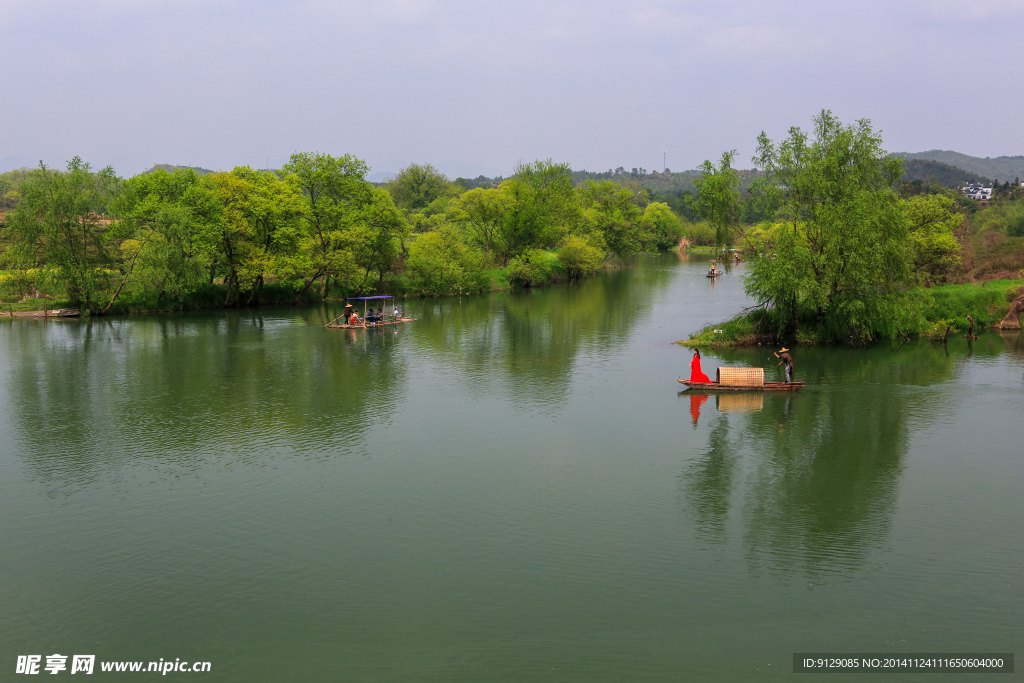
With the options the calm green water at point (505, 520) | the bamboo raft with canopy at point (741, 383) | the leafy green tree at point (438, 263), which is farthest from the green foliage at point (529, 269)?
the bamboo raft with canopy at point (741, 383)

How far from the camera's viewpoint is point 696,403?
123ft

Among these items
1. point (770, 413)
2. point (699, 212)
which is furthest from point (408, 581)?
point (699, 212)

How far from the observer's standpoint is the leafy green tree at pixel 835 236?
4800 centimetres

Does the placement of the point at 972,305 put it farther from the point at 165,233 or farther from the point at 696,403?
the point at 165,233

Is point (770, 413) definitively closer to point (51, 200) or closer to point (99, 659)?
point (99, 659)

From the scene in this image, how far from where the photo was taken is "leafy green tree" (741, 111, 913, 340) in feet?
157

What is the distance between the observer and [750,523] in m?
22.9

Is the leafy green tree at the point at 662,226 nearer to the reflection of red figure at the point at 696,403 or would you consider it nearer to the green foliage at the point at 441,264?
→ the green foliage at the point at 441,264

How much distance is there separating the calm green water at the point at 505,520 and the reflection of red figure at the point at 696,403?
0.20 meters

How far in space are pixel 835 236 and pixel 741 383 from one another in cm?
1573

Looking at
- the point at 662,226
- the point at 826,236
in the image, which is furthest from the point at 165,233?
the point at 662,226

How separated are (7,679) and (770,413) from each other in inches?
1220

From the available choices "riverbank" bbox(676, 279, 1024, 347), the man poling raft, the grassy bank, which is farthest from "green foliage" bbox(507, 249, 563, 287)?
the man poling raft

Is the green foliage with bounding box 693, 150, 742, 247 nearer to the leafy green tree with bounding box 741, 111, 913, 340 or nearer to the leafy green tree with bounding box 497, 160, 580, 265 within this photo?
the leafy green tree with bounding box 741, 111, 913, 340
